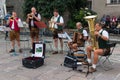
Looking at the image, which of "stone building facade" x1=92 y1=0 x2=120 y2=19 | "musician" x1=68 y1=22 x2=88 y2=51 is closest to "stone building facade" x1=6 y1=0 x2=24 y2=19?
"stone building facade" x1=92 y1=0 x2=120 y2=19

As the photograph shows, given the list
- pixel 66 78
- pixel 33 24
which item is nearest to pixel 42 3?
pixel 33 24

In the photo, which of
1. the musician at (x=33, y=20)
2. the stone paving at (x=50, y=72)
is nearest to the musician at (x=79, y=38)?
the stone paving at (x=50, y=72)

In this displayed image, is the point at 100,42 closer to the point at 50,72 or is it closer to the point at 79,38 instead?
the point at 79,38

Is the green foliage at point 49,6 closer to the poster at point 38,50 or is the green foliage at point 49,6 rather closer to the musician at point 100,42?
the poster at point 38,50

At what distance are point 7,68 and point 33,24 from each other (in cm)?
237

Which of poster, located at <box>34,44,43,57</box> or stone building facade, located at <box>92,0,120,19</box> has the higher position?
stone building facade, located at <box>92,0,120,19</box>

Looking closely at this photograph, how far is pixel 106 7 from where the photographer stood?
17031 mm

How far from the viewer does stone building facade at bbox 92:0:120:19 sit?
16.7 m

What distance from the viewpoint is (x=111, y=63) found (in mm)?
8711

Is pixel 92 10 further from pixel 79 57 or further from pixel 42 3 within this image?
pixel 79 57

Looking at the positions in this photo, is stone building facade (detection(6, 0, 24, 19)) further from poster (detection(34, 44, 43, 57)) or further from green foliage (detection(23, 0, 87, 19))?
poster (detection(34, 44, 43, 57))

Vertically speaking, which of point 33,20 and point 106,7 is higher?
point 106,7

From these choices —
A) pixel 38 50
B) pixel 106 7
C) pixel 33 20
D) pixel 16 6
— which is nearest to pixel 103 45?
pixel 38 50

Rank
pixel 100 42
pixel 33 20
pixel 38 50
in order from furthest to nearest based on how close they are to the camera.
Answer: pixel 33 20 → pixel 38 50 → pixel 100 42
